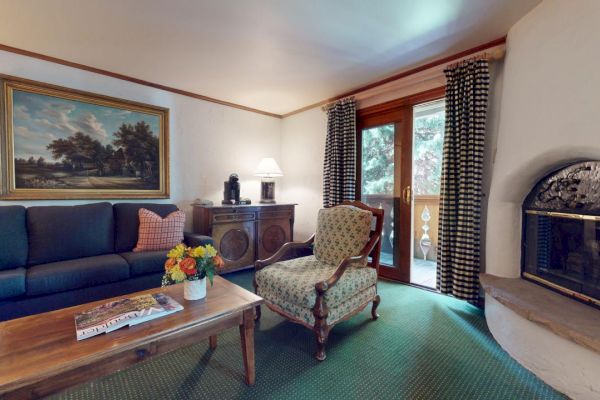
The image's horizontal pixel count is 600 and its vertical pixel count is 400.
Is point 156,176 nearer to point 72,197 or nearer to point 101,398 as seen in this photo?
point 72,197

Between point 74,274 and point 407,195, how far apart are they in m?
3.26

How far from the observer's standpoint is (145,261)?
98.6 inches

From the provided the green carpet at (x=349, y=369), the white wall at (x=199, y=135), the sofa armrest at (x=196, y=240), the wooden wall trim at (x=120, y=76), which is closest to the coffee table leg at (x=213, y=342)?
the green carpet at (x=349, y=369)

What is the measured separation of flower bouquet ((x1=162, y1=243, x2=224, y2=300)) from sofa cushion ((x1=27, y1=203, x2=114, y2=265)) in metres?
1.65

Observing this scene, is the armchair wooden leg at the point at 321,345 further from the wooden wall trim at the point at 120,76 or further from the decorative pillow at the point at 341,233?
the wooden wall trim at the point at 120,76

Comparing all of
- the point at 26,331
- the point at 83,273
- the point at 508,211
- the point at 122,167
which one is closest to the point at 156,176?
the point at 122,167

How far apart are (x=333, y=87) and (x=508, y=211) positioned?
2346 mm

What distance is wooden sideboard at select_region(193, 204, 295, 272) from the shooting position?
129 inches

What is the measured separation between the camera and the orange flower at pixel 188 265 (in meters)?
1.50

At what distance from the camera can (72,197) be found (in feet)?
9.23

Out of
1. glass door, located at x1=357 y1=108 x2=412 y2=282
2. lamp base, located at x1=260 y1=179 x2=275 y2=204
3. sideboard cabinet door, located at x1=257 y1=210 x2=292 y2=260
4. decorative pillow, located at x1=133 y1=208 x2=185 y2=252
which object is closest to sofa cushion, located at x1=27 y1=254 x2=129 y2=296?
decorative pillow, located at x1=133 y1=208 x2=185 y2=252

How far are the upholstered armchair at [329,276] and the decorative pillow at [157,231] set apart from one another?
117 centimetres

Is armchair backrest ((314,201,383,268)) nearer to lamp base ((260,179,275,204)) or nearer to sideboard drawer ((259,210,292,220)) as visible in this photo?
sideboard drawer ((259,210,292,220))

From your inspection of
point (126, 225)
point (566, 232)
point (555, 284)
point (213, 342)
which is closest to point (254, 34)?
point (126, 225)
